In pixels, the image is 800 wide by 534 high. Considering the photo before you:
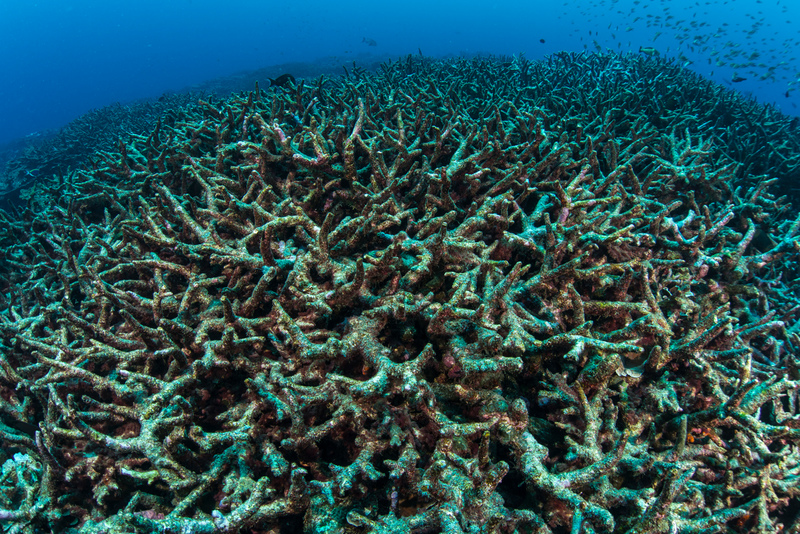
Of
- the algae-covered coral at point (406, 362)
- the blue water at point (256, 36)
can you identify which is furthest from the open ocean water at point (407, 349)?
the blue water at point (256, 36)

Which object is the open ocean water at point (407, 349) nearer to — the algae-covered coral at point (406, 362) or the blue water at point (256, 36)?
the algae-covered coral at point (406, 362)

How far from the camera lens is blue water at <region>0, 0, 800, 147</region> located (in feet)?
222

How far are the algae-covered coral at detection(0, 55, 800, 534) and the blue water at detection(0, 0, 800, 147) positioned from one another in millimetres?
63773

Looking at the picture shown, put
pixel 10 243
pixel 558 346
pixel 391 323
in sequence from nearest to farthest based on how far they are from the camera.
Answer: pixel 558 346
pixel 391 323
pixel 10 243

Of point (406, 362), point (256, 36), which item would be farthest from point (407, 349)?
point (256, 36)

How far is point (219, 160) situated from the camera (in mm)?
3926

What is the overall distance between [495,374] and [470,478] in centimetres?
53

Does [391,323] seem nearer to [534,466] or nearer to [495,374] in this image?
[495,374]

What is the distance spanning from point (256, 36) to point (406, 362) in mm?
145165

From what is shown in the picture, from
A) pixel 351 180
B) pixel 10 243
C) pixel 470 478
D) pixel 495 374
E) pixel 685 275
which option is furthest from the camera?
pixel 10 243

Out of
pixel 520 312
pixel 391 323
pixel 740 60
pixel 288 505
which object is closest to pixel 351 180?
pixel 391 323

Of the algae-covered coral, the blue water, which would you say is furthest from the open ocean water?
the blue water

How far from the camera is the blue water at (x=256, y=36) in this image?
67750 millimetres

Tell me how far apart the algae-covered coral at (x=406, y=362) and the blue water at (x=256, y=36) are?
63.8 meters
